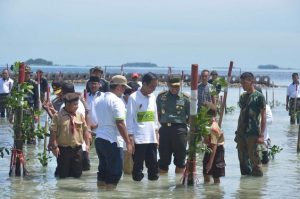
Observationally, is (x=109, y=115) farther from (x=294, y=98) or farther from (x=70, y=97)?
(x=294, y=98)

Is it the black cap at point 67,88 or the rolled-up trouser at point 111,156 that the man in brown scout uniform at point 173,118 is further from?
the rolled-up trouser at point 111,156

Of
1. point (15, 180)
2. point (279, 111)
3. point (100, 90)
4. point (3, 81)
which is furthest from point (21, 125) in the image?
Result: point (279, 111)

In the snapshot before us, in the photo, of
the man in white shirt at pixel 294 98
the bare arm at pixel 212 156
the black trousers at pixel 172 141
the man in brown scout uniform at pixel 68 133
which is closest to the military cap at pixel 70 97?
the man in brown scout uniform at pixel 68 133

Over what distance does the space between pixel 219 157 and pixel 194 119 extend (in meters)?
→ 1.03

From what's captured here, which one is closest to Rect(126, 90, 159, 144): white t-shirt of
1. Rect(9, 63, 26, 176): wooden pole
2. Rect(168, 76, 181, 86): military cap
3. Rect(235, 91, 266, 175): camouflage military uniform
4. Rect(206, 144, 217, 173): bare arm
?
Rect(206, 144, 217, 173): bare arm

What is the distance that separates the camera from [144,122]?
1273 cm

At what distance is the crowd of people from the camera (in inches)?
472

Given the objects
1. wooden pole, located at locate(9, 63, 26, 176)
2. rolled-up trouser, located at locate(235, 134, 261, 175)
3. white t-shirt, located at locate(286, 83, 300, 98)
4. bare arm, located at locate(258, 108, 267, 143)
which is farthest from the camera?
white t-shirt, located at locate(286, 83, 300, 98)

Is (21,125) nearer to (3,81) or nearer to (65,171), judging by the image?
(65,171)

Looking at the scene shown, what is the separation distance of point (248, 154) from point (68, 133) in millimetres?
3284

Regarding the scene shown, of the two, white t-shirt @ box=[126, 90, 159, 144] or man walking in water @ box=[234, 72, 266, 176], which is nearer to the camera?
white t-shirt @ box=[126, 90, 159, 144]

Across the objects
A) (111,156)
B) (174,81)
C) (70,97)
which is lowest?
(111,156)

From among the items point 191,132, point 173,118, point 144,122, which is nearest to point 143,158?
point 144,122

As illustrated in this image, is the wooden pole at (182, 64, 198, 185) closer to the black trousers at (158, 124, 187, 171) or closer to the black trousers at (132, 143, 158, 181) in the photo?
the black trousers at (132, 143, 158, 181)
